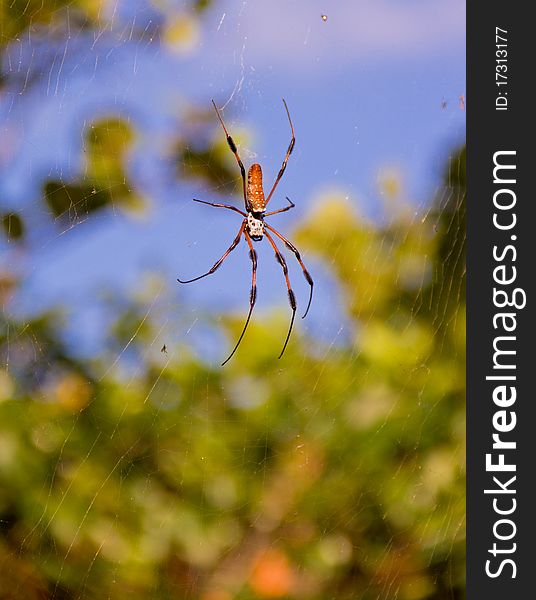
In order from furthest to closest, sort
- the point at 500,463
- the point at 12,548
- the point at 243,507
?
the point at 500,463 → the point at 243,507 → the point at 12,548

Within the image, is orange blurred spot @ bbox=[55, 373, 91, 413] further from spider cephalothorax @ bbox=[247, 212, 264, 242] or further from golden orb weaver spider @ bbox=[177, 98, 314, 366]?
spider cephalothorax @ bbox=[247, 212, 264, 242]

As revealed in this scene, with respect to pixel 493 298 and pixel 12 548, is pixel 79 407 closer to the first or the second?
pixel 12 548

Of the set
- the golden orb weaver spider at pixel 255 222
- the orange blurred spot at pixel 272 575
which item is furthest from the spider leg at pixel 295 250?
the orange blurred spot at pixel 272 575

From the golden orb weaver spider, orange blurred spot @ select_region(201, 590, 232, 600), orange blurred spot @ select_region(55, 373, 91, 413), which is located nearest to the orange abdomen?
the golden orb weaver spider

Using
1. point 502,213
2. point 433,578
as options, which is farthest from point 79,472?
point 502,213

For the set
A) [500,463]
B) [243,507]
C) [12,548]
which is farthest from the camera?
[500,463]

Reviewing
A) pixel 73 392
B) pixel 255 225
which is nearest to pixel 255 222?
pixel 255 225

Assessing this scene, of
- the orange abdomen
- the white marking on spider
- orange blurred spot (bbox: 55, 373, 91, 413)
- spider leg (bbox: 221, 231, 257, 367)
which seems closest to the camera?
orange blurred spot (bbox: 55, 373, 91, 413)
